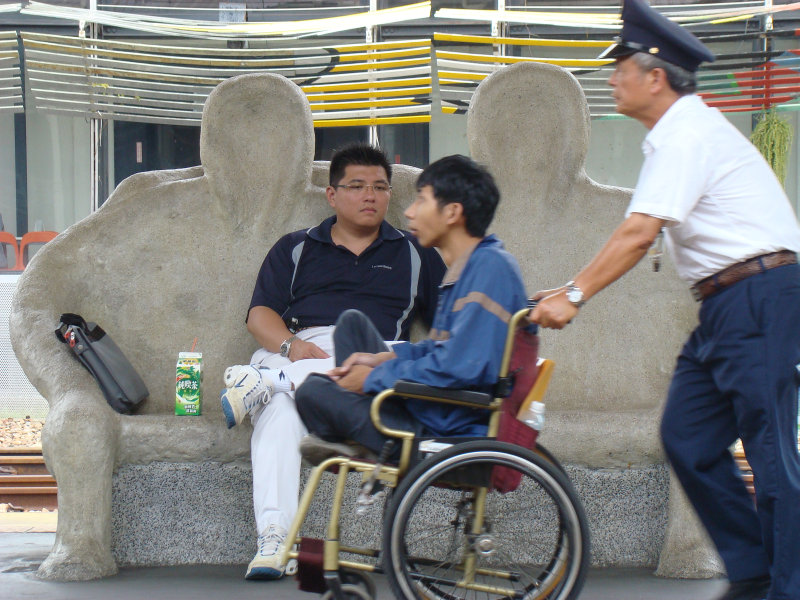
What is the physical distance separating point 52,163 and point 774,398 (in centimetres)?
769

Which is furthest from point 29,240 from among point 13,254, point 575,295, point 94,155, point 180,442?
point 575,295

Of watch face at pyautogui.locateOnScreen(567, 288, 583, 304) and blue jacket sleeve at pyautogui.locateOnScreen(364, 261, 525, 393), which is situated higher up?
watch face at pyautogui.locateOnScreen(567, 288, 583, 304)

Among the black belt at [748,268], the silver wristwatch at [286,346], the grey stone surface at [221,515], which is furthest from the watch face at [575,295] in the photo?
the silver wristwatch at [286,346]

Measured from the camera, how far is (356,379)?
303 centimetres

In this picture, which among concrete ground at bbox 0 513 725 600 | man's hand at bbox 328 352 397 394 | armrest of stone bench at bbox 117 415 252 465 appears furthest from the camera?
armrest of stone bench at bbox 117 415 252 465

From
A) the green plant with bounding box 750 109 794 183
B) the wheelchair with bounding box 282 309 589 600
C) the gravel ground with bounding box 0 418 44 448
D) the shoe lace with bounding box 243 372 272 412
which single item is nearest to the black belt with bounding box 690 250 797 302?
the wheelchair with bounding box 282 309 589 600

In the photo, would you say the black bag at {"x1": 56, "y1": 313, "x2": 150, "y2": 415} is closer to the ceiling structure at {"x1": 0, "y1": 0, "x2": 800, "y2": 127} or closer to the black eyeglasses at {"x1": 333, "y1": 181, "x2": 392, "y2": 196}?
the black eyeglasses at {"x1": 333, "y1": 181, "x2": 392, "y2": 196}

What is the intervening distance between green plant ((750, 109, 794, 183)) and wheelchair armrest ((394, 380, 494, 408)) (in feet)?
21.5

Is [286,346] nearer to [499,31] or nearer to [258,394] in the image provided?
[258,394]

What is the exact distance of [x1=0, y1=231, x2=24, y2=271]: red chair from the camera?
9039mm

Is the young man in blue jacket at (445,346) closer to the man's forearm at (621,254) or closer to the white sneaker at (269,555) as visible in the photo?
the man's forearm at (621,254)

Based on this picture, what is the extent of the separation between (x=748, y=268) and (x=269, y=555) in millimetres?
1710

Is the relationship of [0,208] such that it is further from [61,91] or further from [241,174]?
[241,174]

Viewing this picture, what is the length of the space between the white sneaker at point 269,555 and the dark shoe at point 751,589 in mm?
1353
